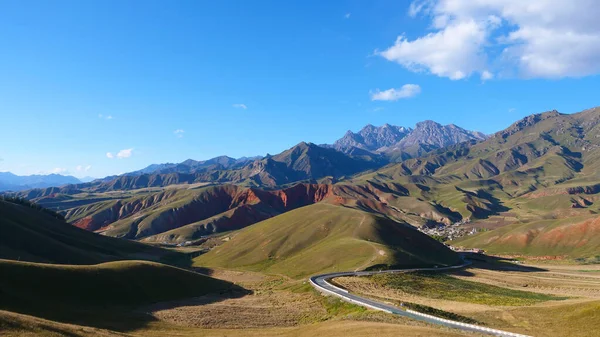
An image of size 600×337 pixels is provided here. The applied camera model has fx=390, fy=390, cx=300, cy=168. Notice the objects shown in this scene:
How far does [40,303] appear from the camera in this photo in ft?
188

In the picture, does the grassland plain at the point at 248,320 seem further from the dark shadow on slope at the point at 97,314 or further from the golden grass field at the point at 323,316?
the dark shadow on slope at the point at 97,314

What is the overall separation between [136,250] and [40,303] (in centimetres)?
14040

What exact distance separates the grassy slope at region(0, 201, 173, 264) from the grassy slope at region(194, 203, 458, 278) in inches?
1537

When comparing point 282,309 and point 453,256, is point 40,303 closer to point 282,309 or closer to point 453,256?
point 282,309

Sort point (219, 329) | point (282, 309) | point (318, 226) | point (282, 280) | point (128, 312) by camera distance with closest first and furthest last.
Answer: point (219, 329)
point (128, 312)
point (282, 309)
point (282, 280)
point (318, 226)

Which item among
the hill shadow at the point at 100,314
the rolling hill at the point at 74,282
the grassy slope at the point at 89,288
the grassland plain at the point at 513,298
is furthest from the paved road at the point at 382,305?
the hill shadow at the point at 100,314

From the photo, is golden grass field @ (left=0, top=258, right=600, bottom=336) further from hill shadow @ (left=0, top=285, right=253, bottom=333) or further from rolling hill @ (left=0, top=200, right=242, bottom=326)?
rolling hill @ (left=0, top=200, right=242, bottom=326)

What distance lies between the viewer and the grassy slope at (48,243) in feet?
386

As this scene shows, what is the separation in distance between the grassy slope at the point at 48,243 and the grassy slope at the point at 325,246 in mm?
39032

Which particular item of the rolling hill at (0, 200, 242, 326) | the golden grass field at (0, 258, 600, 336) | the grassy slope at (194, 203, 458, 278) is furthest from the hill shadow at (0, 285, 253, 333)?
the grassy slope at (194, 203, 458, 278)

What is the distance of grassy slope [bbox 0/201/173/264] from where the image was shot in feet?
386

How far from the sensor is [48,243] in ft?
413

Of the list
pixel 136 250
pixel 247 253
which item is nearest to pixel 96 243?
pixel 136 250

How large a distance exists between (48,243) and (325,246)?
90517 millimetres
